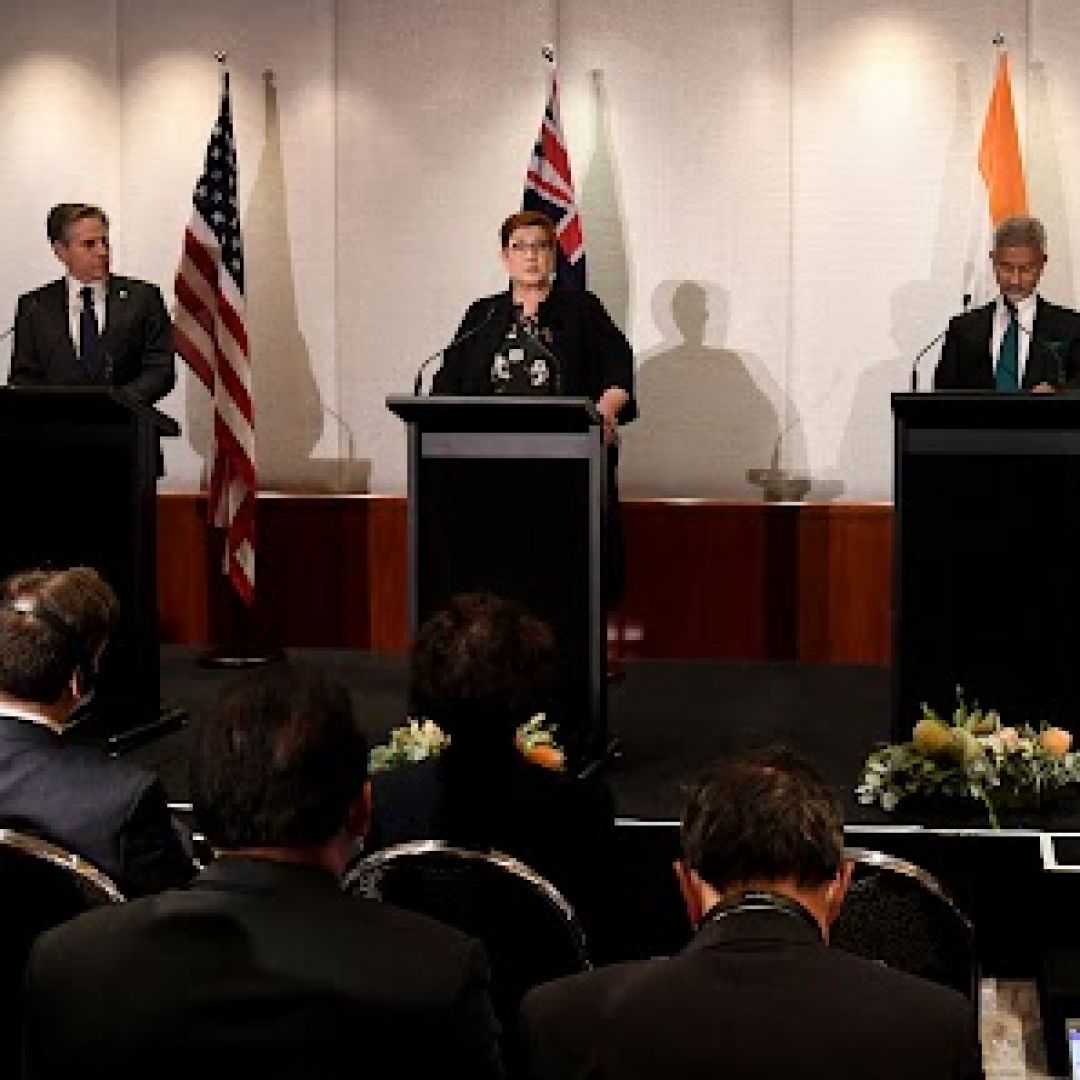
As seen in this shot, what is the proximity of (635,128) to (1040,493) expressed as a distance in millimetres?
3212

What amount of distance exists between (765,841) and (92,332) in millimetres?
5317

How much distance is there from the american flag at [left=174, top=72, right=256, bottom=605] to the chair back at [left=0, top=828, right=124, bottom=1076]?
4.61 meters

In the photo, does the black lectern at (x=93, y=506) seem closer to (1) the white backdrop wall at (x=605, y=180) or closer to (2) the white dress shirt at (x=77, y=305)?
(2) the white dress shirt at (x=77, y=305)

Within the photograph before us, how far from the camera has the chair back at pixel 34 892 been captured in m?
2.66

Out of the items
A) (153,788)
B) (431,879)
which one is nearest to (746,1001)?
(431,879)

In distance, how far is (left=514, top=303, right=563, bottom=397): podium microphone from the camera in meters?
6.31

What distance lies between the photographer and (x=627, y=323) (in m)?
8.03

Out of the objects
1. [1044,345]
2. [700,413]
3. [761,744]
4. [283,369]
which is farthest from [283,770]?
[283,369]

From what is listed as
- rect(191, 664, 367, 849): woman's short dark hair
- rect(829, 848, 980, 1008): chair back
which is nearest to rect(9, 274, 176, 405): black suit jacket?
rect(829, 848, 980, 1008): chair back

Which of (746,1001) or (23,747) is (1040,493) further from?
(746,1001)

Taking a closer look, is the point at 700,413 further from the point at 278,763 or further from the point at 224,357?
the point at 278,763

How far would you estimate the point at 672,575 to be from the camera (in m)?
7.90

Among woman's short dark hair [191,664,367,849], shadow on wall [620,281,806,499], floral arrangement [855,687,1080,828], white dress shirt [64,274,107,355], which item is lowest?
floral arrangement [855,687,1080,828]

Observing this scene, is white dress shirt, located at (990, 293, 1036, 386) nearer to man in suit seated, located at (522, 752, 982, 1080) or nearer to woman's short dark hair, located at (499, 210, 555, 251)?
woman's short dark hair, located at (499, 210, 555, 251)
